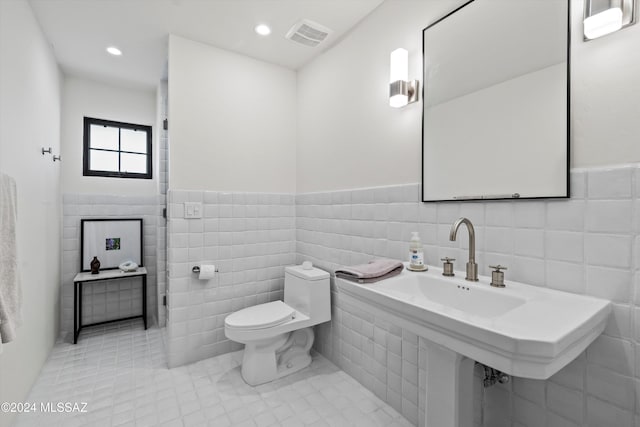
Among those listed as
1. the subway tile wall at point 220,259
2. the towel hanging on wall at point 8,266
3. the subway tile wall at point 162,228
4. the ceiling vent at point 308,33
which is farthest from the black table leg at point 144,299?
the ceiling vent at point 308,33

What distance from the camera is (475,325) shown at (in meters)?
0.79

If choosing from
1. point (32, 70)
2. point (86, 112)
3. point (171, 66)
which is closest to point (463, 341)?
point (171, 66)

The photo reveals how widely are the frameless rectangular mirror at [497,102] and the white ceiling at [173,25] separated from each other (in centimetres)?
75

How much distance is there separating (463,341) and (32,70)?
9.35ft

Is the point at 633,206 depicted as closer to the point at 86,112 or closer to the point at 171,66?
the point at 171,66

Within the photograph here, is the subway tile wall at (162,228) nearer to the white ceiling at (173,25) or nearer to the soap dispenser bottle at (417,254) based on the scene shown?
the white ceiling at (173,25)

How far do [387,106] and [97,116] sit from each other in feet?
9.73

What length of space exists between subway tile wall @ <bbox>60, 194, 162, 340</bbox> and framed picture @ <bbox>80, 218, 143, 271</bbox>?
0.06 meters

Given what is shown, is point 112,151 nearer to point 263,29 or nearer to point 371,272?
point 263,29

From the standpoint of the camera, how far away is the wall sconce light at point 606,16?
962 millimetres

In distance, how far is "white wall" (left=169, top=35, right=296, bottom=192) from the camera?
2266 millimetres

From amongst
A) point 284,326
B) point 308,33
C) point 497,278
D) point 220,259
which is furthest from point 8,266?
point 308,33

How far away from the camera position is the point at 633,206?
3.13 feet

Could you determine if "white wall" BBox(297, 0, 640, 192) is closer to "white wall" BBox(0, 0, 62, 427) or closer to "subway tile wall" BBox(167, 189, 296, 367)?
"subway tile wall" BBox(167, 189, 296, 367)
